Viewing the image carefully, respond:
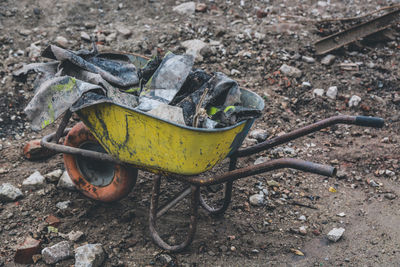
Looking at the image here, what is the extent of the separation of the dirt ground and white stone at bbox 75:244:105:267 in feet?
0.30

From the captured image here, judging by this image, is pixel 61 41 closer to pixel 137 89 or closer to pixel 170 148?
pixel 137 89

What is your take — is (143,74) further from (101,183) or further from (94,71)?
(101,183)

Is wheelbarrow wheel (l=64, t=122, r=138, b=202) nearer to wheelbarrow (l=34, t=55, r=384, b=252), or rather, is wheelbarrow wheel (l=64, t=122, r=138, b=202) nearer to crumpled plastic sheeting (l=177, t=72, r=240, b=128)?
wheelbarrow (l=34, t=55, r=384, b=252)

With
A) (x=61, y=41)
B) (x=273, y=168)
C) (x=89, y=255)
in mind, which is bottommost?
(x=89, y=255)

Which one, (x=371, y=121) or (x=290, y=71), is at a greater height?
(x=371, y=121)

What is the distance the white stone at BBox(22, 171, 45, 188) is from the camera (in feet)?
10.6

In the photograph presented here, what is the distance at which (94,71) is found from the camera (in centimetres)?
267

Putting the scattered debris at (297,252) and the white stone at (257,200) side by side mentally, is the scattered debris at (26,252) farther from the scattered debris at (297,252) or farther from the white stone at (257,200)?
the scattered debris at (297,252)

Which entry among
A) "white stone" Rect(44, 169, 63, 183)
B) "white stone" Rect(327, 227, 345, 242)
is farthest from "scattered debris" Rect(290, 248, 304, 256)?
"white stone" Rect(44, 169, 63, 183)

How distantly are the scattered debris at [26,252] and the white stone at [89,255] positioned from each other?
298mm

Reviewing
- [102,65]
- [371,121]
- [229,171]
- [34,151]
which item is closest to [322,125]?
[371,121]

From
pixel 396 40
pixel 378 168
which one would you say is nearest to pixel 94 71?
pixel 378 168

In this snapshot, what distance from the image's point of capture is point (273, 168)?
2.23 meters

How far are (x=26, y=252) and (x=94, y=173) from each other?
78 centimetres
